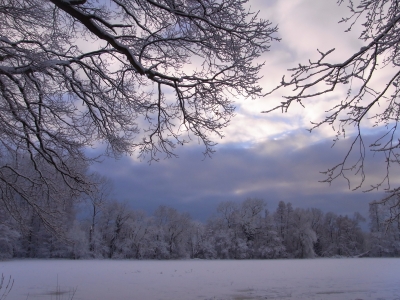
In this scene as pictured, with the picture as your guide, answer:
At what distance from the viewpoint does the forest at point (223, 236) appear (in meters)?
44.9

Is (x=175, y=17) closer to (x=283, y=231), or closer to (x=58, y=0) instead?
(x=58, y=0)

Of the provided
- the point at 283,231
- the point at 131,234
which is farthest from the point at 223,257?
the point at 131,234

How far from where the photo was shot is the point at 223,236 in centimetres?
5225

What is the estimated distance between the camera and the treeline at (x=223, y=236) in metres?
45.0

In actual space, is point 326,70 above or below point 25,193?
above

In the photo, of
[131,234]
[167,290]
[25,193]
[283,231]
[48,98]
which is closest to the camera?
[48,98]

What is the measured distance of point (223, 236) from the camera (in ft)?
171

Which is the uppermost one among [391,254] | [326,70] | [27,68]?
[27,68]

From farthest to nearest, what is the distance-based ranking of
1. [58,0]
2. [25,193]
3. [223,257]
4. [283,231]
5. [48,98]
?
1. [283,231]
2. [223,257]
3. [25,193]
4. [48,98]
5. [58,0]

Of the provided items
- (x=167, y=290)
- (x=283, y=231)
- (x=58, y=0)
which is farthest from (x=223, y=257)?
(x=58, y=0)

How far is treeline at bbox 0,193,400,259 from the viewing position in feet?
148

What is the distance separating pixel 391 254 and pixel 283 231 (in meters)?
15.8

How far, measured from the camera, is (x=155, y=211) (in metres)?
53.0

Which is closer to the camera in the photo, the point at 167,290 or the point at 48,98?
the point at 48,98
